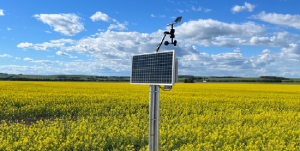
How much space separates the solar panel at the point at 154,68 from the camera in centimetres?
565

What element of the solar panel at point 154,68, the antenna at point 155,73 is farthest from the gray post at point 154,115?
the solar panel at point 154,68

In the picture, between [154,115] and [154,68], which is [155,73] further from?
[154,115]

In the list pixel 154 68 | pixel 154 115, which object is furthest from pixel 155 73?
pixel 154 115

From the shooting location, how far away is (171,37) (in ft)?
22.1

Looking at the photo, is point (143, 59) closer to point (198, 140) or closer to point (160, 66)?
point (160, 66)

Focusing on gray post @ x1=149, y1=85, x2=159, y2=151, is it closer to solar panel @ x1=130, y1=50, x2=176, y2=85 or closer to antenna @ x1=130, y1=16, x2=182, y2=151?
antenna @ x1=130, y1=16, x2=182, y2=151

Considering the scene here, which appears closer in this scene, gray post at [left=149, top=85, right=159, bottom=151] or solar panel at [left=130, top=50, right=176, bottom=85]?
solar panel at [left=130, top=50, right=176, bottom=85]

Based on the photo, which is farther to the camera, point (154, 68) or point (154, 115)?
point (154, 115)

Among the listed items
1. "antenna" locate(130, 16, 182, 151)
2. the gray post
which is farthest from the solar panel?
the gray post

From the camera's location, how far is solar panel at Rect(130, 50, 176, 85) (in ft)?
18.5

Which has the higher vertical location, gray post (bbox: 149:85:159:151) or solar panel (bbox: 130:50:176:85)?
solar panel (bbox: 130:50:176:85)

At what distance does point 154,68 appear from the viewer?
240 inches

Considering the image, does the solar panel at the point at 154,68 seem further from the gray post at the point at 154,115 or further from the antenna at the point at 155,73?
the gray post at the point at 154,115

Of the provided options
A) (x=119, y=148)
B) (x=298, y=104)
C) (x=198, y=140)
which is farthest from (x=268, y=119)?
(x=298, y=104)
